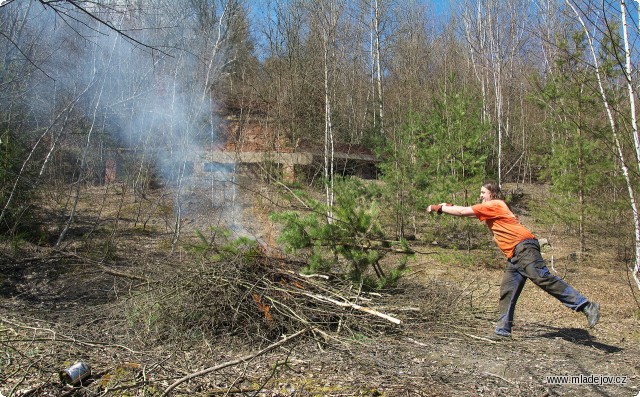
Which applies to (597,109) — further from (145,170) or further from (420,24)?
(420,24)

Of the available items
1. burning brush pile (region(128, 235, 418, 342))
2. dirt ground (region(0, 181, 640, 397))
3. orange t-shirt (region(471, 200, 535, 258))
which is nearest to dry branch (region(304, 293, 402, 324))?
burning brush pile (region(128, 235, 418, 342))

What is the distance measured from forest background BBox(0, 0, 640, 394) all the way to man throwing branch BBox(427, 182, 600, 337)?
3.51 ft

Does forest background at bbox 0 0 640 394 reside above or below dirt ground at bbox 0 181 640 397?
above

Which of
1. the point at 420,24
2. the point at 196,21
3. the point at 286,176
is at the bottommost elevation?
the point at 286,176

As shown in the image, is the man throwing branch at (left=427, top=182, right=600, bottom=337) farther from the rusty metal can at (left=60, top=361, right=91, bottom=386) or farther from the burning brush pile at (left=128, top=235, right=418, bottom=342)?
the rusty metal can at (left=60, top=361, right=91, bottom=386)

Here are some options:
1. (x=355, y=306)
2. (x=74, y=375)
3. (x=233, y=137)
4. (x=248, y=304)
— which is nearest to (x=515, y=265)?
(x=355, y=306)

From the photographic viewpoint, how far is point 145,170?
38.4ft

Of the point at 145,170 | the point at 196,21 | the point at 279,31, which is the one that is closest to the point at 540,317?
the point at 145,170

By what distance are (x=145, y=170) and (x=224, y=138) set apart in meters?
3.06

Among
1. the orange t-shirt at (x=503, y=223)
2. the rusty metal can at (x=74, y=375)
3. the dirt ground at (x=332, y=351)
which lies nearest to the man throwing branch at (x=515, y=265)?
the orange t-shirt at (x=503, y=223)

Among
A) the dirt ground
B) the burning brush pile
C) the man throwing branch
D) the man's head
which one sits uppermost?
the man's head

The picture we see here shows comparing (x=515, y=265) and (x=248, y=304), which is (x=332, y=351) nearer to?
(x=248, y=304)

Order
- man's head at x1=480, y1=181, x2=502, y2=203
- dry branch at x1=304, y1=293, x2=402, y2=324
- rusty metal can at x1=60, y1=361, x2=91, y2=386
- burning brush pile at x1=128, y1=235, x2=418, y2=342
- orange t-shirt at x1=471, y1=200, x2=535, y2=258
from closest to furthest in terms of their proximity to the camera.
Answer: rusty metal can at x1=60, y1=361, x2=91, y2=386 → dry branch at x1=304, y1=293, x2=402, y2=324 → burning brush pile at x1=128, y1=235, x2=418, y2=342 → orange t-shirt at x1=471, y1=200, x2=535, y2=258 → man's head at x1=480, y1=181, x2=502, y2=203

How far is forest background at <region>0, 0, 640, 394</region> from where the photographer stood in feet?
21.5
